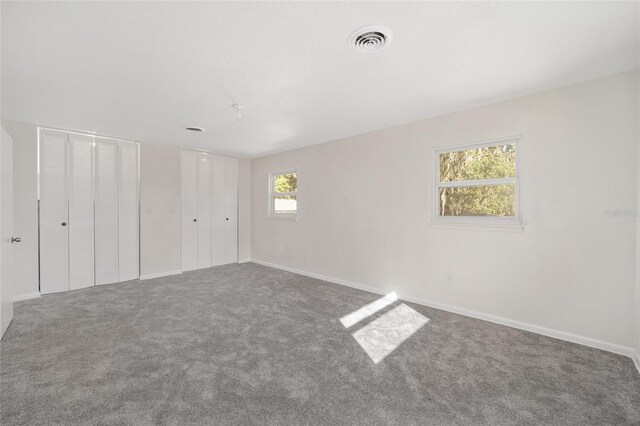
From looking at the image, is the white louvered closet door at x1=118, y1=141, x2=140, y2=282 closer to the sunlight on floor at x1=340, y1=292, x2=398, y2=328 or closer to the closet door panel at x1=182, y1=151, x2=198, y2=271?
the closet door panel at x1=182, y1=151, x2=198, y2=271

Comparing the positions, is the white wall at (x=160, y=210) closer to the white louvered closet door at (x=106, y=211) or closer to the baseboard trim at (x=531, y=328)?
the white louvered closet door at (x=106, y=211)

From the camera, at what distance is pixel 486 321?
2.89m

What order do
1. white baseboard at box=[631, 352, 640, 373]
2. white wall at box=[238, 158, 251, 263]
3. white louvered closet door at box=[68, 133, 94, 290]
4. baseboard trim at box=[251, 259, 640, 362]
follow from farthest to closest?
1. white wall at box=[238, 158, 251, 263]
2. white louvered closet door at box=[68, 133, 94, 290]
3. baseboard trim at box=[251, 259, 640, 362]
4. white baseboard at box=[631, 352, 640, 373]

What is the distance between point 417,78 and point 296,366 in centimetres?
256

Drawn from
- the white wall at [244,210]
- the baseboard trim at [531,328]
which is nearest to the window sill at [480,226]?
the baseboard trim at [531,328]

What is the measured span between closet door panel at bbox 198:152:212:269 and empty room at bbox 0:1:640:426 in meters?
0.96

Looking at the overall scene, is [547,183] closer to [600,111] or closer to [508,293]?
[600,111]

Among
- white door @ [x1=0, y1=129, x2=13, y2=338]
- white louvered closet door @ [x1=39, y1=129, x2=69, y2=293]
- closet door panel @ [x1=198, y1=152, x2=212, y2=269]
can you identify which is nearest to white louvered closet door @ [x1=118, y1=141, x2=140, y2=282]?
white louvered closet door @ [x1=39, y1=129, x2=69, y2=293]

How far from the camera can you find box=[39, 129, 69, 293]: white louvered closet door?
3.76 m

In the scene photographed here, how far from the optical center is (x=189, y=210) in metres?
5.29

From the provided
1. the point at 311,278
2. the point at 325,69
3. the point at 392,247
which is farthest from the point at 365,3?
the point at 311,278

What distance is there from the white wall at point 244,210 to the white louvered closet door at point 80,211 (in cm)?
260

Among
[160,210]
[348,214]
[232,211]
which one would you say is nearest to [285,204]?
[232,211]

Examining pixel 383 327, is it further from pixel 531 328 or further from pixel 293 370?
pixel 531 328
